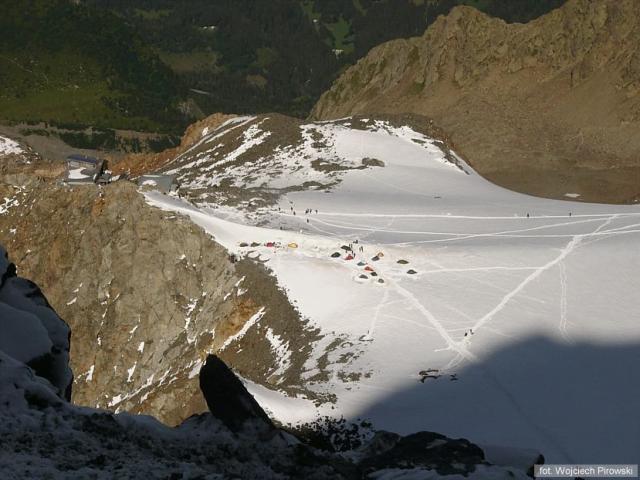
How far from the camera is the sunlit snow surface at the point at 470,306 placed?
41.0 metres

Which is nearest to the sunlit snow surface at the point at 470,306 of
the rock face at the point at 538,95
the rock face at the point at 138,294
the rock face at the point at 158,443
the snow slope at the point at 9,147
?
the rock face at the point at 138,294

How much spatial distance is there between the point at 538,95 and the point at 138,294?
3303 inches

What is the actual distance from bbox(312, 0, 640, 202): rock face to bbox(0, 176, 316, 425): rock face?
161ft

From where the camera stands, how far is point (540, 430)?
39.4 m

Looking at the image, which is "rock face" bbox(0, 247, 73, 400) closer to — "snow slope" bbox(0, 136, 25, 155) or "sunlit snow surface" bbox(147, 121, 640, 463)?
"sunlit snow surface" bbox(147, 121, 640, 463)

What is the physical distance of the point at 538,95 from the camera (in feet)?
427

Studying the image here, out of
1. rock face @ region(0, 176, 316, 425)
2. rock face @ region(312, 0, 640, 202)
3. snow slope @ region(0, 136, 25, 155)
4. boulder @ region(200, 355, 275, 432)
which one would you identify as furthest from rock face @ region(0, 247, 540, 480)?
rock face @ region(312, 0, 640, 202)

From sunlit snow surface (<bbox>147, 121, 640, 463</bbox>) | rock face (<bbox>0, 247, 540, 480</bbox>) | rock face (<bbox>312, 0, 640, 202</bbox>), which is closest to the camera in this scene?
rock face (<bbox>0, 247, 540, 480</bbox>)

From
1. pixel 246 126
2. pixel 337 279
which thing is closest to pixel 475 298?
pixel 337 279

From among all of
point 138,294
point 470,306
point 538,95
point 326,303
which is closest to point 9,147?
point 138,294

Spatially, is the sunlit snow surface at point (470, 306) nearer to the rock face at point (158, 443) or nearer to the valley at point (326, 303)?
the valley at point (326, 303)

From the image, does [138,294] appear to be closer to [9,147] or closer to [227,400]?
[227,400]

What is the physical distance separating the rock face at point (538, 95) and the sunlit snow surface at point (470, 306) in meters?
29.0

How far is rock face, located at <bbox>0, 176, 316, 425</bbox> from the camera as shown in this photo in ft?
184
